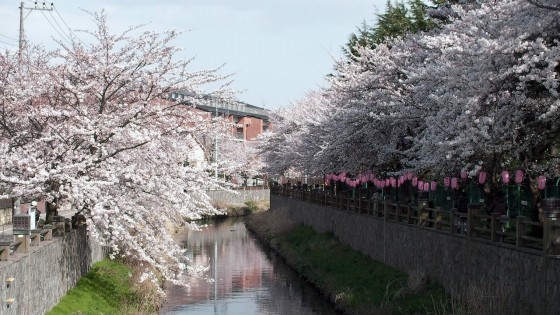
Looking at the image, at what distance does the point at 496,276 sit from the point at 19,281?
1032 centimetres

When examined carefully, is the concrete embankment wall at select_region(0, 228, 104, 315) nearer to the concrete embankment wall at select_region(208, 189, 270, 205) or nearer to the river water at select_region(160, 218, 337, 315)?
the river water at select_region(160, 218, 337, 315)

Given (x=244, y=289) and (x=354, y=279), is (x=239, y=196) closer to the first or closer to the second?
(x=244, y=289)

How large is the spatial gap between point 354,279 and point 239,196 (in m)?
54.0

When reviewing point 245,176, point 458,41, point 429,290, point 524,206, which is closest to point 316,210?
point 524,206

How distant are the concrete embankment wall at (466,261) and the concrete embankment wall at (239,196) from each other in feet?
143

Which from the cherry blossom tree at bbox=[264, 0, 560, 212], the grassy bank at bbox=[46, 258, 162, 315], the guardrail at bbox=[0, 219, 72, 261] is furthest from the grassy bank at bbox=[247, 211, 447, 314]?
the guardrail at bbox=[0, 219, 72, 261]

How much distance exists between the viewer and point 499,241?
58.5ft

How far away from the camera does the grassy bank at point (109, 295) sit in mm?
19625

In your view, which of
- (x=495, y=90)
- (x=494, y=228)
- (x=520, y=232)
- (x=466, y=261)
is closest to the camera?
(x=520, y=232)

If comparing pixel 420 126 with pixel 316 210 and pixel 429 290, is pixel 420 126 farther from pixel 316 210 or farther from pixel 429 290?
pixel 316 210

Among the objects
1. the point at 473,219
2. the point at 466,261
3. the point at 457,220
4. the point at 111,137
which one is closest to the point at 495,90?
the point at 473,219

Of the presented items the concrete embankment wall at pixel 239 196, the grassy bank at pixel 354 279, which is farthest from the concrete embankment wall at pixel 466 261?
the concrete embankment wall at pixel 239 196

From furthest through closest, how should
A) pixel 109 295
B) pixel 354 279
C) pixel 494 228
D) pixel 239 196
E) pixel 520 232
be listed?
pixel 239 196 < pixel 354 279 < pixel 109 295 < pixel 494 228 < pixel 520 232

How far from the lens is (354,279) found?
26.2 meters
